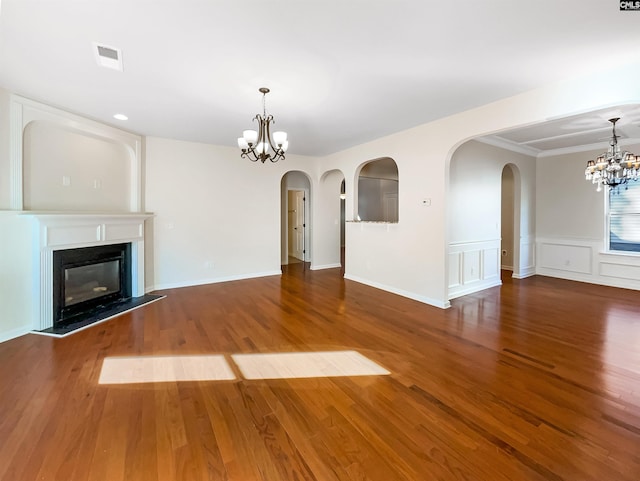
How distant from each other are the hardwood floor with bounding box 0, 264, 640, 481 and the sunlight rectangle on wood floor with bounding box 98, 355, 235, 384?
9 centimetres

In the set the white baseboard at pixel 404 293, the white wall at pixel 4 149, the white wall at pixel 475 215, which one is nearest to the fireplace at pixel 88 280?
the white wall at pixel 4 149

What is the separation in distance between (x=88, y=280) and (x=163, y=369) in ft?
8.18

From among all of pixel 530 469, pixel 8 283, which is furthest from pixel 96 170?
pixel 530 469

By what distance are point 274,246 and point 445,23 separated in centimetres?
508

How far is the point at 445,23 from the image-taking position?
205 cm

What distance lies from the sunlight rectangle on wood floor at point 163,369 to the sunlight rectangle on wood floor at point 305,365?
184 millimetres

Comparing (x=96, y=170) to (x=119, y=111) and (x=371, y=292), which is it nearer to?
(x=119, y=111)

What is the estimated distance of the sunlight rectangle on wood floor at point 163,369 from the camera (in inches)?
94.4

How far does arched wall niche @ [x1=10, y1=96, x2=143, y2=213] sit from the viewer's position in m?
3.31

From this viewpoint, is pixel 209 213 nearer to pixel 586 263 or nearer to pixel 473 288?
pixel 473 288

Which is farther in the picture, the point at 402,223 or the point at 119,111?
the point at 402,223

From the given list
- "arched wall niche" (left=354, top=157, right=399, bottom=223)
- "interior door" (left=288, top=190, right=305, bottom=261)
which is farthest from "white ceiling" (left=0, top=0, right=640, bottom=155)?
"arched wall niche" (left=354, top=157, right=399, bottom=223)

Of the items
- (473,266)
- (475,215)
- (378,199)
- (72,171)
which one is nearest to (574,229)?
(475,215)

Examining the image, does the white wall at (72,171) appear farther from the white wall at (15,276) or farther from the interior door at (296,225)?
the interior door at (296,225)
